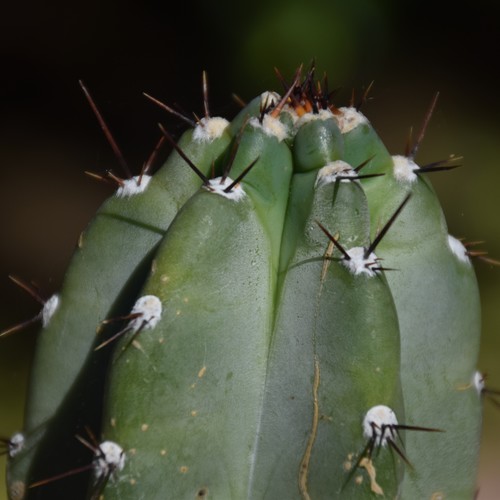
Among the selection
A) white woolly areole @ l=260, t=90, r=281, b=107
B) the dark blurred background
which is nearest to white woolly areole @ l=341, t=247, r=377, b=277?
white woolly areole @ l=260, t=90, r=281, b=107

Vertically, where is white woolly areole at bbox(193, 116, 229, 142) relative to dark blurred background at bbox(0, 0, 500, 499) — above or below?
above

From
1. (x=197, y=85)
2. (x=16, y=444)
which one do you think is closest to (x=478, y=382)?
(x=16, y=444)

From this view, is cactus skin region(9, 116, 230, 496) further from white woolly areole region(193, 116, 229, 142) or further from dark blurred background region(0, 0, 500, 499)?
dark blurred background region(0, 0, 500, 499)

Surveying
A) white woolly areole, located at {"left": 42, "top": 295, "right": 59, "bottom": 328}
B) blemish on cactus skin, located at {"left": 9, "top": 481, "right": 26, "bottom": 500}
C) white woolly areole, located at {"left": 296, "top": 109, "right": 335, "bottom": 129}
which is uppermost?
white woolly areole, located at {"left": 296, "top": 109, "right": 335, "bottom": 129}

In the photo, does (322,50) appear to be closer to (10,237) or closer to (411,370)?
(10,237)

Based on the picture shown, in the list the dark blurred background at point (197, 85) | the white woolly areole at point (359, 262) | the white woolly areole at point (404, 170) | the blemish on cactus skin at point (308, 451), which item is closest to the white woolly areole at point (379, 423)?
the blemish on cactus skin at point (308, 451)
